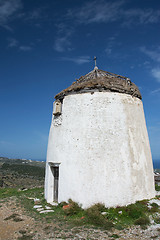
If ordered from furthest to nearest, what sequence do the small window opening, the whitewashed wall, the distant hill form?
the distant hill, the small window opening, the whitewashed wall

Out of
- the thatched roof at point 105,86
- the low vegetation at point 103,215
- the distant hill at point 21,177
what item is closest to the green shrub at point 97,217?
the low vegetation at point 103,215

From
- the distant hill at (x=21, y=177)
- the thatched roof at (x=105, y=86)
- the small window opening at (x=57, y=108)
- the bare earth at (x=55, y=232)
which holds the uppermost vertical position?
the thatched roof at (x=105, y=86)

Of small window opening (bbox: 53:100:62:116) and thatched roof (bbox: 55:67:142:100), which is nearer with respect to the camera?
thatched roof (bbox: 55:67:142:100)

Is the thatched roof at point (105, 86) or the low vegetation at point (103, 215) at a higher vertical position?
the thatched roof at point (105, 86)

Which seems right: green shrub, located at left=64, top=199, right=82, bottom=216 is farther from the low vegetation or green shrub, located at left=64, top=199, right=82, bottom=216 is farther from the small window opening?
the small window opening

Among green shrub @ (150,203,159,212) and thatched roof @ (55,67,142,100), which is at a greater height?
thatched roof @ (55,67,142,100)

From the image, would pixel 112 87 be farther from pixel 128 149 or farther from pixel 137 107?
pixel 128 149

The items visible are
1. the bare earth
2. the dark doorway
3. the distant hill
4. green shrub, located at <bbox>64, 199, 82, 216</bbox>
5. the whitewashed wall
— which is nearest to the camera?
the bare earth

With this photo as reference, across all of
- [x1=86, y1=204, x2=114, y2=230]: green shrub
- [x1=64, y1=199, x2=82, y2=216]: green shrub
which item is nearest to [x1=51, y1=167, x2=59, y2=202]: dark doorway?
[x1=64, y1=199, x2=82, y2=216]: green shrub

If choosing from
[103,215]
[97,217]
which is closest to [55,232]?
[97,217]

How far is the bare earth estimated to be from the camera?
6215 mm

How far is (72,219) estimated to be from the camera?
796cm

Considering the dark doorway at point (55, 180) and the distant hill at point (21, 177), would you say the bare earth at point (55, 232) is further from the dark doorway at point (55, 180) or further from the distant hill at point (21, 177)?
the distant hill at point (21, 177)

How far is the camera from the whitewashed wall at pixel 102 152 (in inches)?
361
